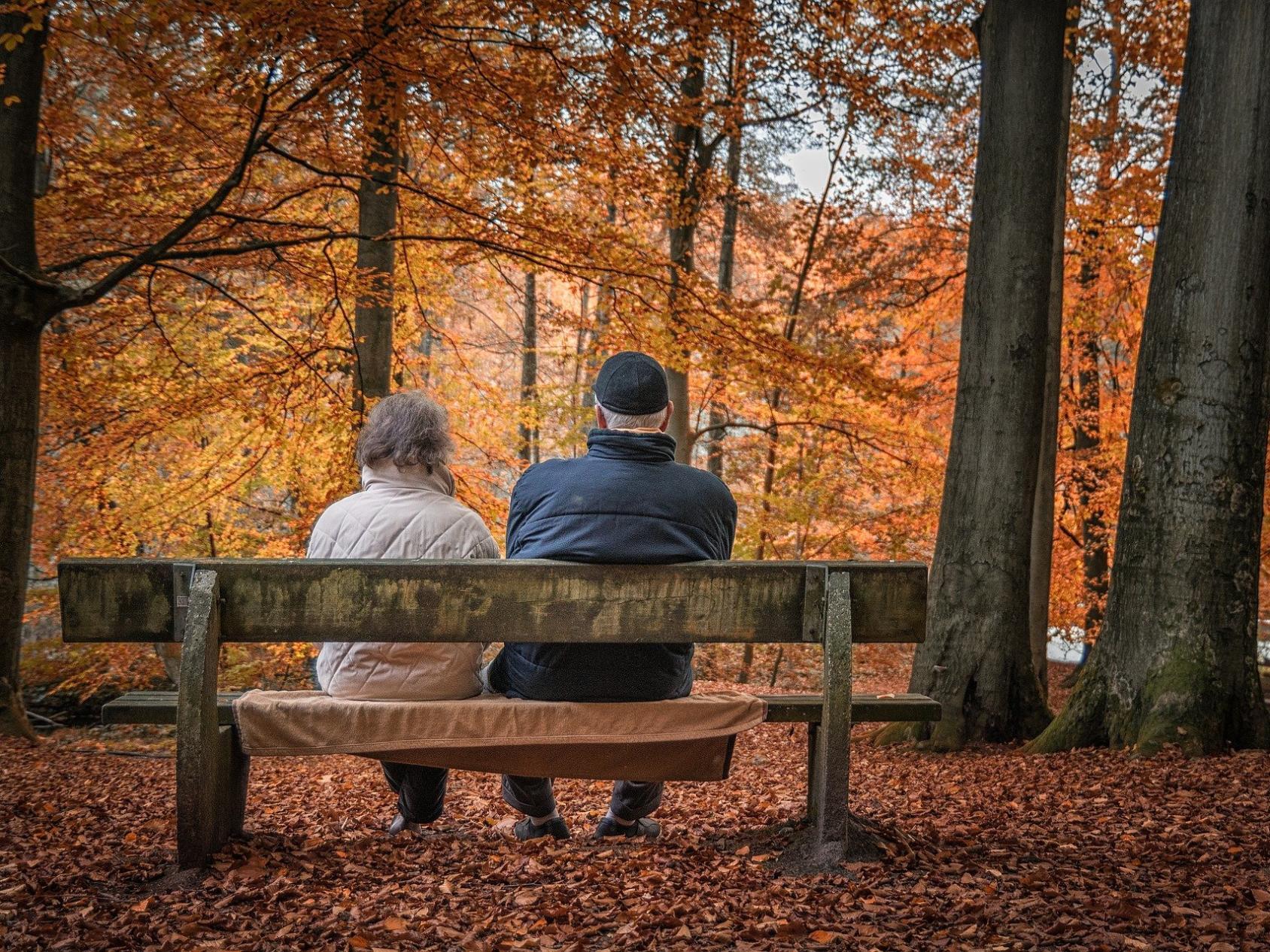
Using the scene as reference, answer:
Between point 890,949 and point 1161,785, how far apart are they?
9.12ft

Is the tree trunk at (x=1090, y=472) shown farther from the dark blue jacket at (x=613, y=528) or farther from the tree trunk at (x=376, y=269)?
the dark blue jacket at (x=613, y=528)

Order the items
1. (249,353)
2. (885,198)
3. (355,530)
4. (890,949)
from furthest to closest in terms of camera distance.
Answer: (885,198), (249,353), (355,530), (890,949)

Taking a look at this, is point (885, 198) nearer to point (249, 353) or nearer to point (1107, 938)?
point (249, 353)

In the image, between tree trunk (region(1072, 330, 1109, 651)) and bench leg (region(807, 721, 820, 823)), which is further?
tree trunk (region(1072, 330, 1109, 651))

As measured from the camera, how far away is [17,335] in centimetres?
627

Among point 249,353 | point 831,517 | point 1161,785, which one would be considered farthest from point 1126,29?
point 249,353

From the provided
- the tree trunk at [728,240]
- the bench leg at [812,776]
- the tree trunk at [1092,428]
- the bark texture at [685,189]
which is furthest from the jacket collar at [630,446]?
the tree trunk at [728,240]

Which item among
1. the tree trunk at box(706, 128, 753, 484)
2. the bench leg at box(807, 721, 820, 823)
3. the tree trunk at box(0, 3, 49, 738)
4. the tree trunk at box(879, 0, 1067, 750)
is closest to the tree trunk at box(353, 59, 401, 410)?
the tree trunk at box(0, 3, 49, 738)

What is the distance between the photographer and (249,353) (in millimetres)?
10805

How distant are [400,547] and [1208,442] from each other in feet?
14.3

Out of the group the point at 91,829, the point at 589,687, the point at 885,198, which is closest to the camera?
the point at 589,687

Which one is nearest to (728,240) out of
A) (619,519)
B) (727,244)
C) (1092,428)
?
(727,244)

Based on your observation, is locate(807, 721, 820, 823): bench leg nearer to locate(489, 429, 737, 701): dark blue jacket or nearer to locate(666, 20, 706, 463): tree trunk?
locate(489, 429, 737, 701): dark blue jacket

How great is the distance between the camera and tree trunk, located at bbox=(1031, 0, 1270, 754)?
5301 millimetres
